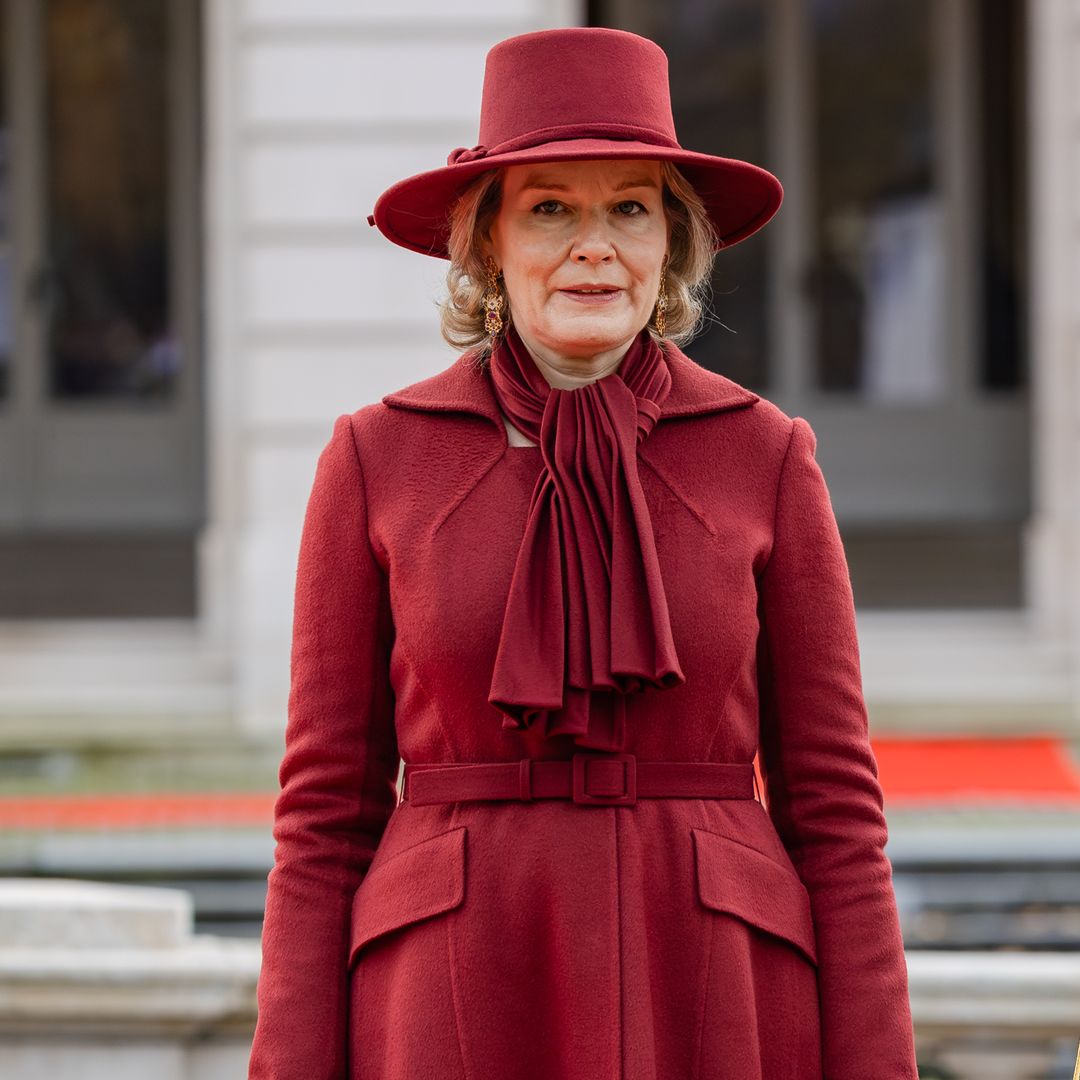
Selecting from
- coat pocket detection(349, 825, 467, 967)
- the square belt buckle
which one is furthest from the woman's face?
coat pocket detection(349, 825, 467, 967)

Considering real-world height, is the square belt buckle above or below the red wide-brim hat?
below

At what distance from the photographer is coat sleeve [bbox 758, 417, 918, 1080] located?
2064 mm

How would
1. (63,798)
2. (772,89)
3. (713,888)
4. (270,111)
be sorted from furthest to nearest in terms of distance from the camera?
(772,89) < (270,111) < (63,798) < (713,888)

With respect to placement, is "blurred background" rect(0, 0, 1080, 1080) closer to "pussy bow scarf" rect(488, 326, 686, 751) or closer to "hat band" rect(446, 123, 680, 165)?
"pussy bow scarf" rect(488, 326, 686, 751)

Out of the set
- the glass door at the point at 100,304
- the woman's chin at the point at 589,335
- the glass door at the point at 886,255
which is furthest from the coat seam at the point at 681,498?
the glass door at the point at 100,304

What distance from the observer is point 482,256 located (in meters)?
2.28

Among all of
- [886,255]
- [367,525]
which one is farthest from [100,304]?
[367,525]

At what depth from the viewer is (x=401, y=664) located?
2.13 metres

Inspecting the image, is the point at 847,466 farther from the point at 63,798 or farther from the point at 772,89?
the point at 63,798

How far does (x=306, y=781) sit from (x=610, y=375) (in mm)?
590

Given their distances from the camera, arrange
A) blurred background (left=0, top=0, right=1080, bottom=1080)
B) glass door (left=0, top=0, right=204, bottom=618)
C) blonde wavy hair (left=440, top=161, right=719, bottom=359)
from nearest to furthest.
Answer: blonde wavy hair (left=440, top=161, right=719, bottom=359)
blurred background (left=0, top=0, right=1080, bottom=1080)
glass door (left=0, top=0, right=204, bottom=618)

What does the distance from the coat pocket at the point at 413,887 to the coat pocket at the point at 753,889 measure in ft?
0.88

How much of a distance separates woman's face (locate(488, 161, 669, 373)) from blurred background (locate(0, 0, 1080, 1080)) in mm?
3439

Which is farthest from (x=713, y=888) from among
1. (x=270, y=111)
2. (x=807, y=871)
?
(x=270, y=111)
